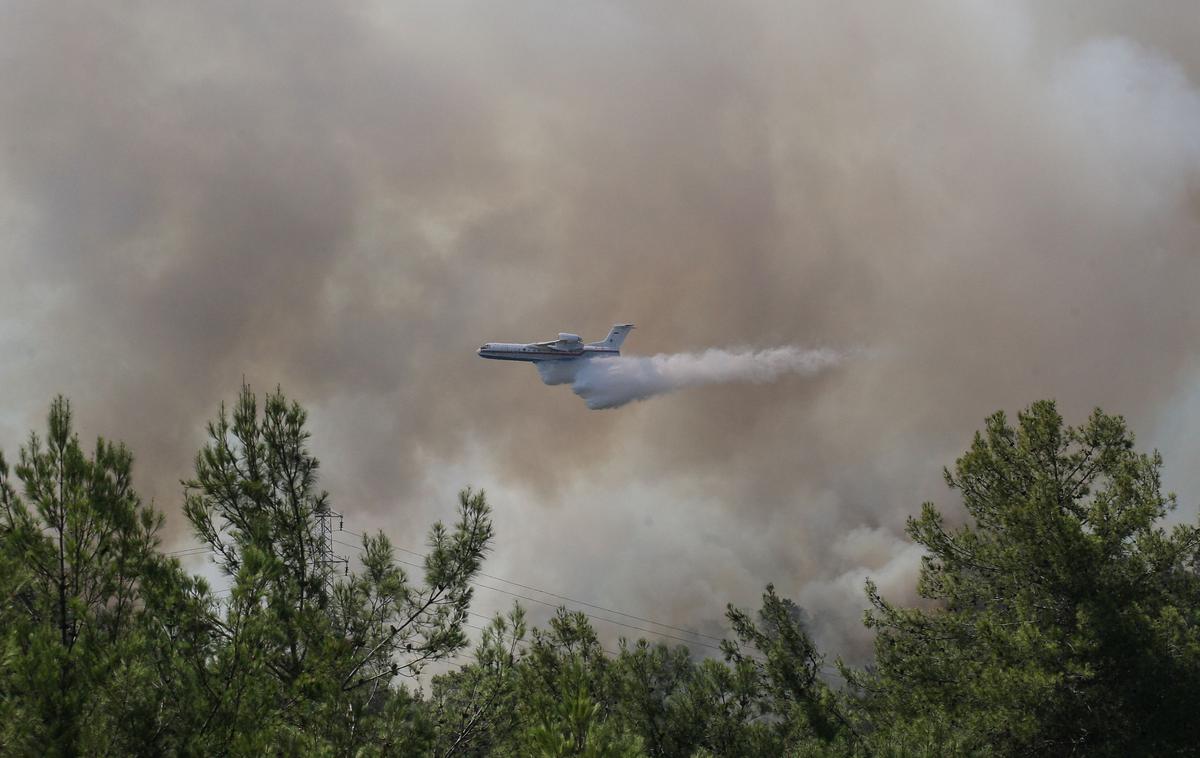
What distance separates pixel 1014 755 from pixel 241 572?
63.6ft

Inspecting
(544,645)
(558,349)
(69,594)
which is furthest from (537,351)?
(69,594)

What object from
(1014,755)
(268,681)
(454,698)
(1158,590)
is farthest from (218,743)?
(1158,590)

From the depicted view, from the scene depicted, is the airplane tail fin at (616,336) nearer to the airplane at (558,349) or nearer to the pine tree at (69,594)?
the airplane at (558,349)

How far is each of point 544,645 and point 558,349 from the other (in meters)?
67.2

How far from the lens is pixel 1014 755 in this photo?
19.6 metres

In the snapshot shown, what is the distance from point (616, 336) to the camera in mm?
96500

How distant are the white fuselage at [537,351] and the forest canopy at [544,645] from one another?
59832 millimetres

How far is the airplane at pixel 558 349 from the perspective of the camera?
82875mm

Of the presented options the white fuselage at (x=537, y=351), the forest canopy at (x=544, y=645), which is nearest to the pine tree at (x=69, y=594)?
the forest canopy at (x=544, y=645)

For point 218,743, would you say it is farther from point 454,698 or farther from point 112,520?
point 454,698

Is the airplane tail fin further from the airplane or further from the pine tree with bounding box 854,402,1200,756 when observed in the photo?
the pine tree with bounding box 854,402,1200,756

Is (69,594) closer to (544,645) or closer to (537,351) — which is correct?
(544,645)

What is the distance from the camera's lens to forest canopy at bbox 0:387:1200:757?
9.55 metres

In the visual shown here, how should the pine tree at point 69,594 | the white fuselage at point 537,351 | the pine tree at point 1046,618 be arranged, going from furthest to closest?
the white fuselage at point 537,351 → the pine tree at point 1046,618 → the pine tree at point 69,594
